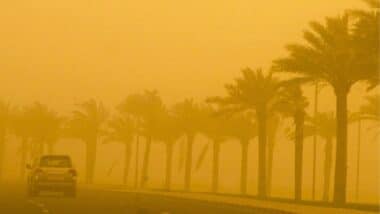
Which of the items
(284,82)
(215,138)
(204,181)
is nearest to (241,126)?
(215,138)

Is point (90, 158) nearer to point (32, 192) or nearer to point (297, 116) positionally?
point (297, 116)

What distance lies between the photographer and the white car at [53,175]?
38.3 m

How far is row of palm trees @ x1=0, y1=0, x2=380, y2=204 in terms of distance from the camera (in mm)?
41562

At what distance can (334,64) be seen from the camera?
139 ft

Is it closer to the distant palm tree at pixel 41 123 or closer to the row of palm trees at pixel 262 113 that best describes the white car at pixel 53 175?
the row of palm trees at pixel 262 113

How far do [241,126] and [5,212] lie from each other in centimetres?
5004

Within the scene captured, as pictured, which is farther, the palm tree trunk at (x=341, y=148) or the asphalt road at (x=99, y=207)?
the palm tree trunk at (x=341, y=148)

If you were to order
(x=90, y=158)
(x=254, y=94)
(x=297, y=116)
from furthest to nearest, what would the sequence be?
(x=90, y=158) → (x=254, y=94) → (x=297, y=116)

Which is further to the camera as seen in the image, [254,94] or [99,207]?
[254,94]

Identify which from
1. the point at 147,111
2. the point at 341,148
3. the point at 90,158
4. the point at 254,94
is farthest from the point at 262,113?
the point at 90,158

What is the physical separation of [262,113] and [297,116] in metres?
5.13

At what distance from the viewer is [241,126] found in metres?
73.4

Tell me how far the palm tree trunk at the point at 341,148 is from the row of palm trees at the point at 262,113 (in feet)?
0.16

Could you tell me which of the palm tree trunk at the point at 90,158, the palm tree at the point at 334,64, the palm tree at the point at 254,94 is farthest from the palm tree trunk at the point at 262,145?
the palm tree trunk at the point at 90,158
